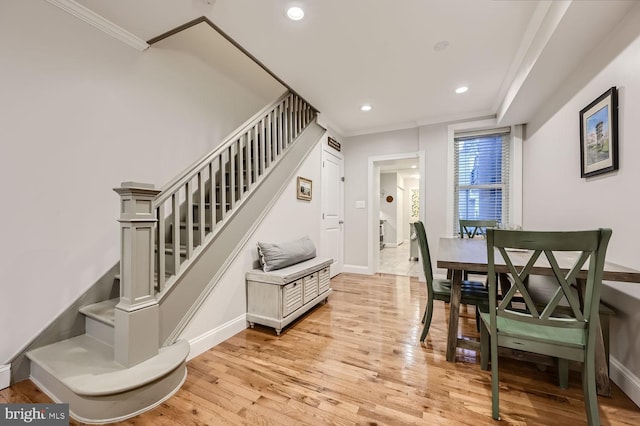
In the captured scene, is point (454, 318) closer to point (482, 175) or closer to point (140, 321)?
point (140, 321)

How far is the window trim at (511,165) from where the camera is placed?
3.59m

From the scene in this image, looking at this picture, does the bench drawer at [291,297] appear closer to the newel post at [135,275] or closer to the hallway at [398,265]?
the newel post at [135,275]

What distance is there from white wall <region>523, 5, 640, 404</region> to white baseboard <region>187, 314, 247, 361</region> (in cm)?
271

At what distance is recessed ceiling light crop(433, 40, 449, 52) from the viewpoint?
2223 mm

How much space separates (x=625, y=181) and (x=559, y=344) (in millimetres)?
1192

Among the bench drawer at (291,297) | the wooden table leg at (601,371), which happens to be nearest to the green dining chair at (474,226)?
the wooden table leg at (601,371)

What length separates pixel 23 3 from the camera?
1.61 m

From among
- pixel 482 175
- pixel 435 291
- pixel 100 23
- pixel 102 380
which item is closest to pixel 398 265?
pixel 482 175

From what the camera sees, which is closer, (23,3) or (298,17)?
(23,3)

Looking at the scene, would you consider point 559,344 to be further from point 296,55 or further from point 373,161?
point 373,161

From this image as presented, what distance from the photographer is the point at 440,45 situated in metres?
2.26

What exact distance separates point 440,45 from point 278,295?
2.65 m

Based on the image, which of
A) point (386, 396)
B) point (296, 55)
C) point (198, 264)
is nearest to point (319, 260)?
point (198, 264)

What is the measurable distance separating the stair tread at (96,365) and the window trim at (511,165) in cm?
382
